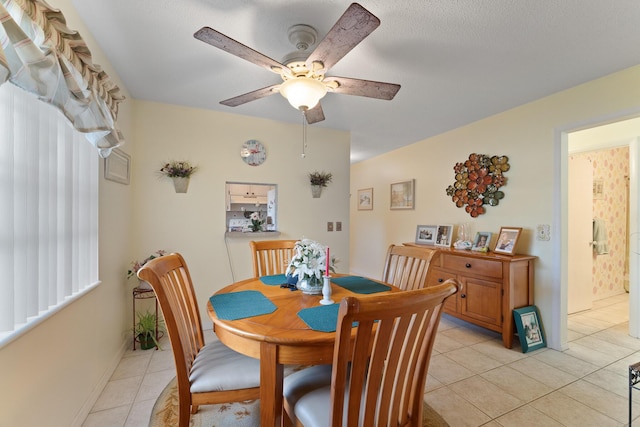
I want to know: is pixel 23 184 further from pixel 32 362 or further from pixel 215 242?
pixel 215 242

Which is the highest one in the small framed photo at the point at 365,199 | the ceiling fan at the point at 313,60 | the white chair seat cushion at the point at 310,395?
the ceiling fan at the point at 313,60

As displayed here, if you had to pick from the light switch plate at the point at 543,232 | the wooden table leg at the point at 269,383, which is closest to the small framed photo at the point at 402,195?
the light switch plate at the point at 543,232

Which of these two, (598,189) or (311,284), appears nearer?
(311,284)

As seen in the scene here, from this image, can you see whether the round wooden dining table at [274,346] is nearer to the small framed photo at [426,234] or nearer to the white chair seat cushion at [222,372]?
the white chair seat cushion at [222,372]

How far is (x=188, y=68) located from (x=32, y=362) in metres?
2.08

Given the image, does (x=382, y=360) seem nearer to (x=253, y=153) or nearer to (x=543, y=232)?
(x=543, y=232)

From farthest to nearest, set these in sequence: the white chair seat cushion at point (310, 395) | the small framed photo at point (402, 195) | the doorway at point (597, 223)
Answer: the small framed photo at point (402, 195) < the doorway at point (597, 223) < the white chair seat cushion at point (310, 395)

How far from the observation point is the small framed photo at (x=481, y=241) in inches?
122

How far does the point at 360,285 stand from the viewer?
1.88 meters

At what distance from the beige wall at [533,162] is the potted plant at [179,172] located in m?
3.26

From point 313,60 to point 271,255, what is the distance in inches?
64.4

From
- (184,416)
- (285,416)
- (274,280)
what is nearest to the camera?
(184,416)

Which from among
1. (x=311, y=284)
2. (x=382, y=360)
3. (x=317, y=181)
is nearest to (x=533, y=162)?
(x=317, y=181)

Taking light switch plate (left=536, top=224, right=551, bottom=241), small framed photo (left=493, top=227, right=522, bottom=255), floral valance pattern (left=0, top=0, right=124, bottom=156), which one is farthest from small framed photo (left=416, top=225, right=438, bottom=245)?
floral valance pattern (left=0, top=0, right=124, bottom=156)
